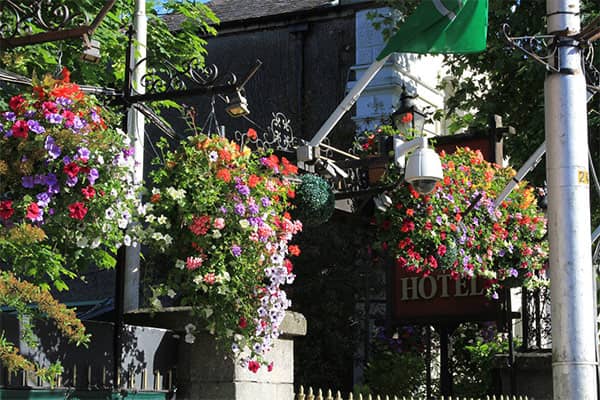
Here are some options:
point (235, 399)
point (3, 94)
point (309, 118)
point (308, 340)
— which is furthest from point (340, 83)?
point (235, 399)

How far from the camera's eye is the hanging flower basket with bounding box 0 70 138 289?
600 centimetres

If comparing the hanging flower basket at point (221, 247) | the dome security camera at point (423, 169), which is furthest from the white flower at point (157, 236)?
the dome security camera at point (423, 169)

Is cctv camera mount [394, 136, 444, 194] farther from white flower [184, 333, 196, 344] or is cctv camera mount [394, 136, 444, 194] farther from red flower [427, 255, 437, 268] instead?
white flower [184, 333, 196, 344]

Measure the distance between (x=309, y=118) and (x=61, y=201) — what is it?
14761 millimetres

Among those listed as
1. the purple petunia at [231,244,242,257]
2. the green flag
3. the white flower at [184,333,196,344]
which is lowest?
the white flower at [184,333,196,344]

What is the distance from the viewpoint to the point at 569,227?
778cm

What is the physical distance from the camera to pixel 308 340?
18.0m

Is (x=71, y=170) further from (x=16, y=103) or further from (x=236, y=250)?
(x=236, y=250)

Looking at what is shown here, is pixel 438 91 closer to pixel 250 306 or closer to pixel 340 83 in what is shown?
pixel 340 83

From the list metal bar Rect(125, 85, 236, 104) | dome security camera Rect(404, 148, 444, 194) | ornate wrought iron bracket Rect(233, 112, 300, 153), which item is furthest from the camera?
dome security camera Rect(404, 148, 444, 194)

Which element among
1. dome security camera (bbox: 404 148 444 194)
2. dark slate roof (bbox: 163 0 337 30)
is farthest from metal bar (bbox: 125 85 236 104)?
dark slate roof (bbox: 163 0 337 30)

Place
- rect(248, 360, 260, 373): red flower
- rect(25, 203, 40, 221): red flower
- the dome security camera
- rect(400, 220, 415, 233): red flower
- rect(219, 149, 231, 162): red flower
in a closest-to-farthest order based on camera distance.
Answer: rect(25, 203, 40, 221): red flower, rect(248, 360, 260, 373): red flower, rect(219, 149, 231, 162): red flower, the dome security camera, rect(400, 220, 415, 233): red flower

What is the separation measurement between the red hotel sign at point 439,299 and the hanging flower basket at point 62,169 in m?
6.51

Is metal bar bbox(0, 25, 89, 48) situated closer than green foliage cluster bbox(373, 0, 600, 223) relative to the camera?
Yes
